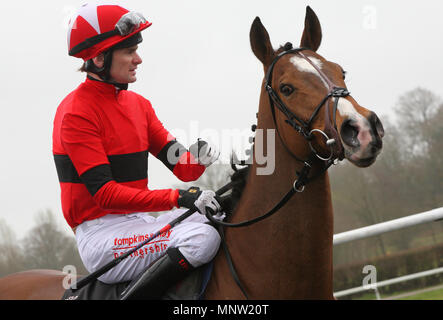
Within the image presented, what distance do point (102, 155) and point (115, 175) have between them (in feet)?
0.72

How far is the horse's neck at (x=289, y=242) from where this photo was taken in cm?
251

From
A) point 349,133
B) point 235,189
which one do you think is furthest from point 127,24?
point 349,133

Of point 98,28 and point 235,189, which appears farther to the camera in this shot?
point 98,28

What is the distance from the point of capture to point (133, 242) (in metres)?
2.86

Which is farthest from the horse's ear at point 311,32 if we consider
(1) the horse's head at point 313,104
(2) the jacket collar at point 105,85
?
(2) the jacket collar at point 105,85

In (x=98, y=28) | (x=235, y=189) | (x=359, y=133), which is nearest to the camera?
(x=359, y=133)

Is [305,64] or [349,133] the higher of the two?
[305,64]

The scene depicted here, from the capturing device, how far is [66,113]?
291cm

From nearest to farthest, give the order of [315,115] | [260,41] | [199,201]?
[315,115] → [199,201] → [260,41]

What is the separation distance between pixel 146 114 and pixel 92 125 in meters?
0.63

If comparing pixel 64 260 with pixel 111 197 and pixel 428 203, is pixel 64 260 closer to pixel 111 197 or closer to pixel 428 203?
pixel 111 197

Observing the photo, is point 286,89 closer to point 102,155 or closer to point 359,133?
point 359,133

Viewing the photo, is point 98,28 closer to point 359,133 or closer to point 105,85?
point 105,85

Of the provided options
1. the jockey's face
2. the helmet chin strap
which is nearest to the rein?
the jockey's face
